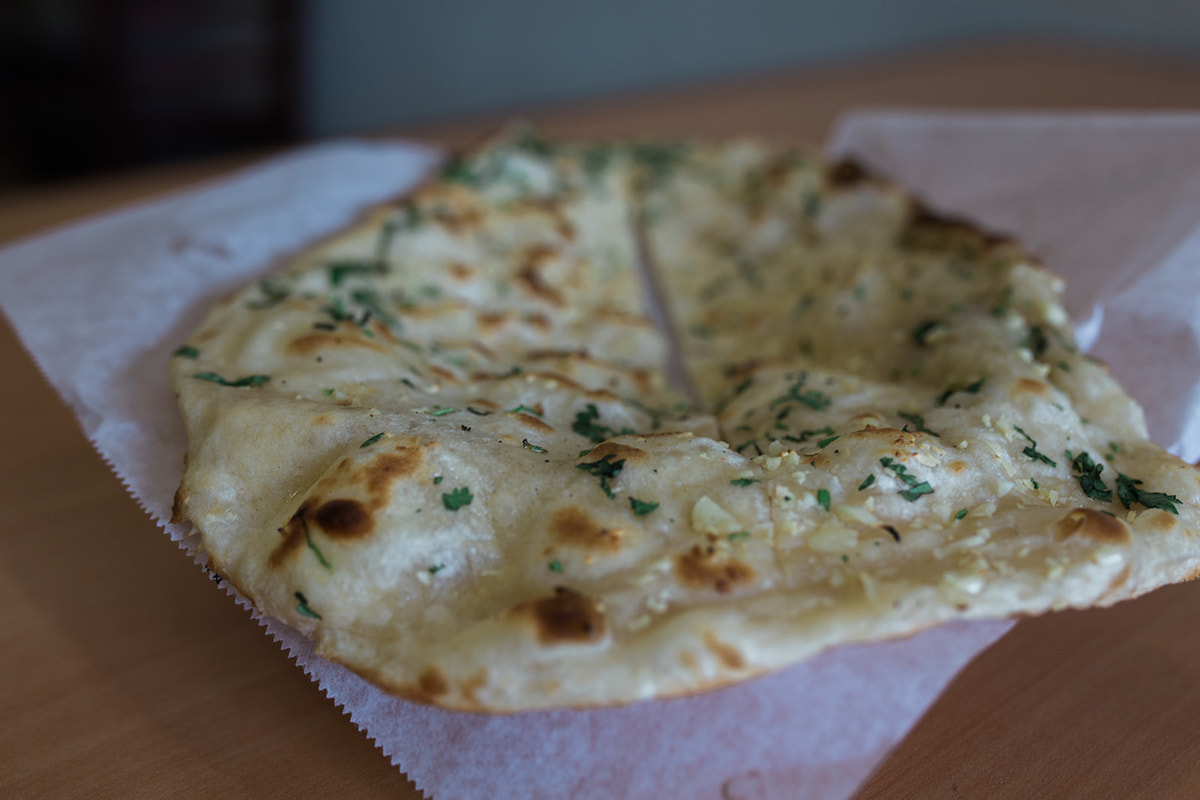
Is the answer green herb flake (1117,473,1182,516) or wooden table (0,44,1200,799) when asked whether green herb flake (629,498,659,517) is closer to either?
Result: wooden table (0,44,1200,799)

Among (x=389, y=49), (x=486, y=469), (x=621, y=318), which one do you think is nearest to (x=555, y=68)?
(x=389, y=49)

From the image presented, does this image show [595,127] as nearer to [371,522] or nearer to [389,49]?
[389,49]

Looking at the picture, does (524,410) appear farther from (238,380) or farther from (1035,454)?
(1035,454)

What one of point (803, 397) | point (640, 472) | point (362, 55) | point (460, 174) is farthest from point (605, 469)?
point (362, 55)

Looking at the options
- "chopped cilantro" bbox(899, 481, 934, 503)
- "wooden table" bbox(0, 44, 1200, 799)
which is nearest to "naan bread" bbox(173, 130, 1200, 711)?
"chopped cilantro" bbox(899, 481, 934, 503)

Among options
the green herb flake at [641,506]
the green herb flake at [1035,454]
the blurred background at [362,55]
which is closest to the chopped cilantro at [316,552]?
the green herb flake at [641,506]

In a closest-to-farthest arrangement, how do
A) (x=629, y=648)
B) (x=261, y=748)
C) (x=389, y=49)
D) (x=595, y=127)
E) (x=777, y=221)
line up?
(x=629, y=648), (x=261, y=748), (x=777, y=221), (x=595, y=127), (x=389, y=49)
